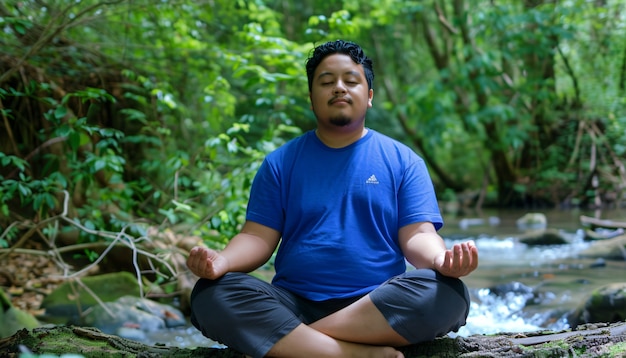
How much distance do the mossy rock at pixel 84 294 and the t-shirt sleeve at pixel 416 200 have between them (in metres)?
3.05

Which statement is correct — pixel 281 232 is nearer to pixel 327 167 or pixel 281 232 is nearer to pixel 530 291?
pixel 327 167

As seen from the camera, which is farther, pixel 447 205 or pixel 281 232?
pixel 447 205

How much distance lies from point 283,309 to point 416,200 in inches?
27.2

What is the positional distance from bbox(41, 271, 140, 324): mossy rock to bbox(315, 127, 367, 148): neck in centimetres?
283

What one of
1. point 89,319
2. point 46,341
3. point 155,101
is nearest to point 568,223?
point 155,101

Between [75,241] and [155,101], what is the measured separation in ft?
4.72

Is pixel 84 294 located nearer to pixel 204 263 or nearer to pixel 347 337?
pixel 204 263

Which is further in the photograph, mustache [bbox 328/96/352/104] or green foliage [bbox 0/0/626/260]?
green foliage [bbox 0/0/626/260]

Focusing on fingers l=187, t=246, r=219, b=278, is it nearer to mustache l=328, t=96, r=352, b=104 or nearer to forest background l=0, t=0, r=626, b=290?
mustache l=328, t=96, r=352, b=104

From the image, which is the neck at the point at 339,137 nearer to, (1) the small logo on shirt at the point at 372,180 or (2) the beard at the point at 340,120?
(2) the beard at the point at 340,120

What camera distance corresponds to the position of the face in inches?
97.1

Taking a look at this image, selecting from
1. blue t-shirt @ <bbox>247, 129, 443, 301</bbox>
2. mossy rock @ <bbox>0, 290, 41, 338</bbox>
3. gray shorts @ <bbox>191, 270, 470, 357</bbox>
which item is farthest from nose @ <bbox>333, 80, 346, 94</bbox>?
mossy rock @ <bbox>0, 290, 41, 338</bbox>

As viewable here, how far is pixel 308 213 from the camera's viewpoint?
7.89 ft

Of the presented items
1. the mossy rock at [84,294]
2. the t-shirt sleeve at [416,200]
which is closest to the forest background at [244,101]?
the mossy rock at [84,294]
